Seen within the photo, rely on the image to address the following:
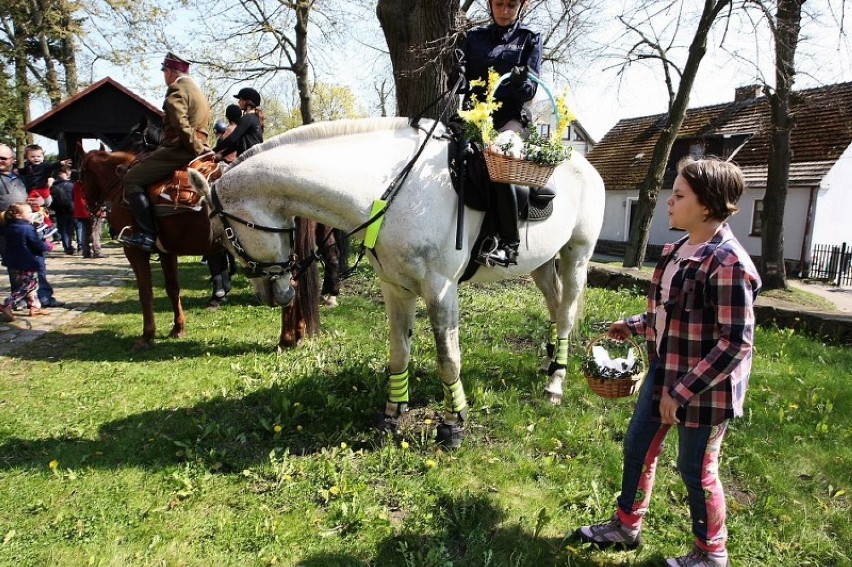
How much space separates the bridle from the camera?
3.41 meters

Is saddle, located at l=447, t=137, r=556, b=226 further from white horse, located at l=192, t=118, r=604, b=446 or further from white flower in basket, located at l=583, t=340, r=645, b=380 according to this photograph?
white flower in basket, located at l=583, t=340, r=645, b=380

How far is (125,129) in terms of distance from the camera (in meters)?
16.1

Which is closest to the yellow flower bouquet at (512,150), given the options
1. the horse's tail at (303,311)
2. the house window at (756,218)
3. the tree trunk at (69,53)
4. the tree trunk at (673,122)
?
the horse's tail at (303,311)

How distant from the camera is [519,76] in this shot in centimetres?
378

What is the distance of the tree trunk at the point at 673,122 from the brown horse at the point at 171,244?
10.3 meters

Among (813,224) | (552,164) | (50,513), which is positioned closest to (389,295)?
(552,164)

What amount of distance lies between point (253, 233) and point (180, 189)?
119 inches

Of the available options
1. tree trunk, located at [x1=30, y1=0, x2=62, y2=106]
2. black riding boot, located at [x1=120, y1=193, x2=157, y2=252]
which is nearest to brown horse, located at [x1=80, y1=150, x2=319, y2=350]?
black riding boot, located at [x1=120, y1=193, x2=157, y2=252]

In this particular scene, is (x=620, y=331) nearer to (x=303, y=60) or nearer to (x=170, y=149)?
(x=170, y=149)

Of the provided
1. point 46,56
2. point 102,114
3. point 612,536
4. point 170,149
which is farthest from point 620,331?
point 46,56

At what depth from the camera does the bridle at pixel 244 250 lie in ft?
11.2

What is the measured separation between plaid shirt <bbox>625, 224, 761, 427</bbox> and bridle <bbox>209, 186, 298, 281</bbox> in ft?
7.80

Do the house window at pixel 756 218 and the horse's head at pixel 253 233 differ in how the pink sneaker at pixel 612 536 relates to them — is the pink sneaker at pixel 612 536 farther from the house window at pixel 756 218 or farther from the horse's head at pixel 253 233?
the house window at pixel 756 218

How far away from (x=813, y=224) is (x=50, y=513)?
80.8 ft
